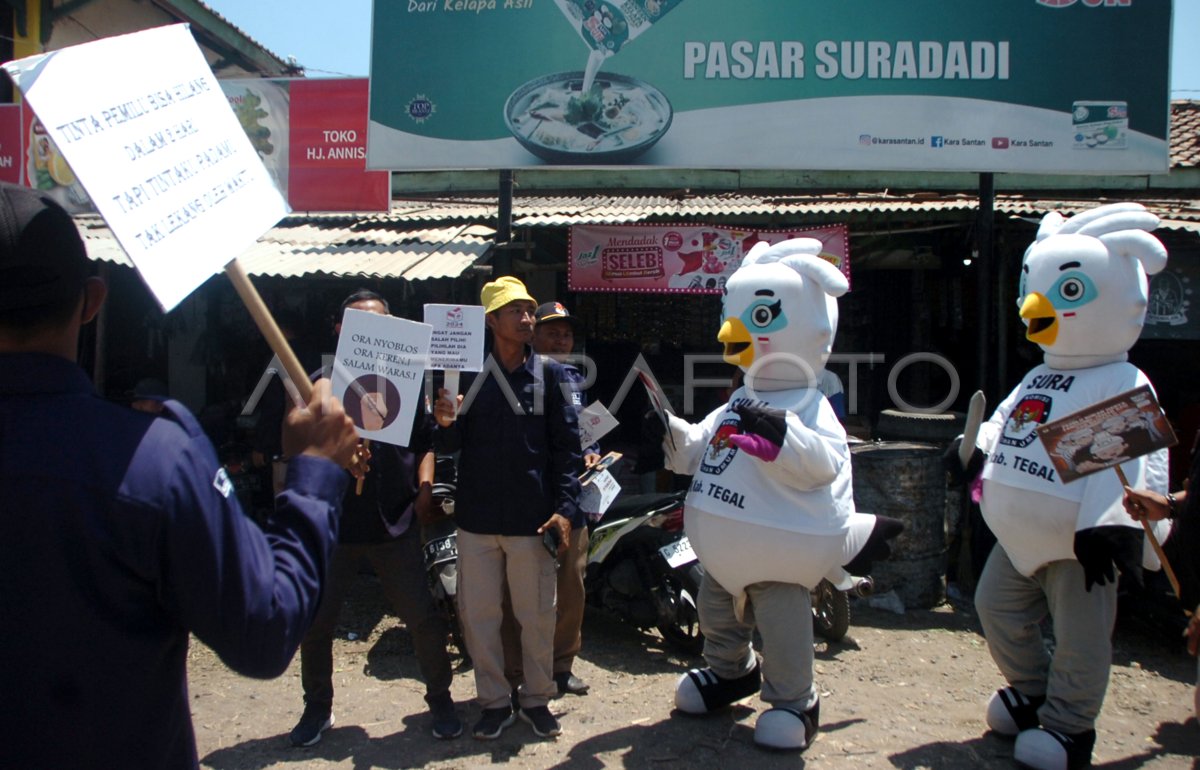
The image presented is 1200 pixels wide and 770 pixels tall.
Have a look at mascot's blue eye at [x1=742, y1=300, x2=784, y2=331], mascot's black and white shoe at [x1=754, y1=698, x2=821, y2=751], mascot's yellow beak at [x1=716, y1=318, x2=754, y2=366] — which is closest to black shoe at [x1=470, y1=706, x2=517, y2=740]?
mascot's black and white shoe at [x1=754, y1=698, x2=821, y2=751]

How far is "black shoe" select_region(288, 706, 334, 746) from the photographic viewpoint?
3.93 metres

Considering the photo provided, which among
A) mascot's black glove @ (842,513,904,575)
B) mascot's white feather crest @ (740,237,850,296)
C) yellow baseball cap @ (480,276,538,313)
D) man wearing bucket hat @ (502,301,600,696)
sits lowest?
man wearing bucket hat @ (502,301,600,696)

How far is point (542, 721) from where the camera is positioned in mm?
3998

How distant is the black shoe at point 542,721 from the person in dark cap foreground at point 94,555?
2662 mm

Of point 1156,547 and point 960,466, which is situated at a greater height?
point 960,466

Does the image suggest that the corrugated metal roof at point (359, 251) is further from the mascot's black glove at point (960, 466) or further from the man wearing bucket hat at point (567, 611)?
the mascot's black glove at point (960, 466)

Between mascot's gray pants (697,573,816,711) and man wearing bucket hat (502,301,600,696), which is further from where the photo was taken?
man wearing bucket hat (502,301,600,696)

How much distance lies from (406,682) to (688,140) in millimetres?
4467

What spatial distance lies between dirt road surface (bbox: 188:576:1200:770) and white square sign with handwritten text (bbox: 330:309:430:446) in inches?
62.2

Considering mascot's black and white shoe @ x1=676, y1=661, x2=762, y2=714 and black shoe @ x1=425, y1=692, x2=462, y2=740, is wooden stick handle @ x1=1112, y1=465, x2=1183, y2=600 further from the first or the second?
black shoe @ x1=425, y1=692, x2=462, y2=740

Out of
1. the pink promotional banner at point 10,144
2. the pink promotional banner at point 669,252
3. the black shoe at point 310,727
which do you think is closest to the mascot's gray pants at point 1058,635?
the black shoe at point 310,727

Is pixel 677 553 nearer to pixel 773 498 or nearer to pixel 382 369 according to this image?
pixel 773 498

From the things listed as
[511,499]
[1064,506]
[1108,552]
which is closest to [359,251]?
[511,499]

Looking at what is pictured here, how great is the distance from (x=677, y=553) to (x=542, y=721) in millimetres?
1346
